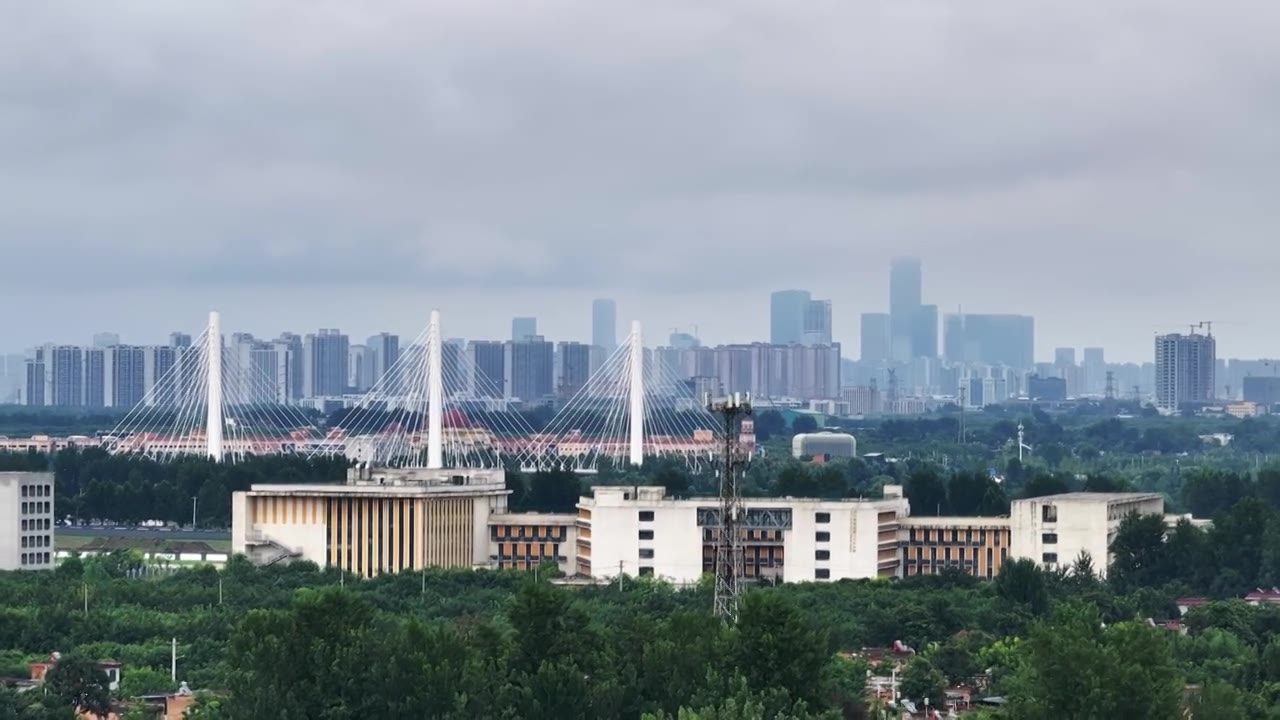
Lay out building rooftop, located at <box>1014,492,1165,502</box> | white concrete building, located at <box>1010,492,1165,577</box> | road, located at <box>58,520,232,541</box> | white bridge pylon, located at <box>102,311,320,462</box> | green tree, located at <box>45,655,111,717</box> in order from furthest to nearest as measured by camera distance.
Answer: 1. white bridge pylon, located at <box>102,311,320,462</box>
2. road, located at <box>58,520,232,541</box>
3. building rooftop, located at <box>1014,492,1165,502</box>
4. white concrete building, located at <box>1010,492,1165,577</box>
5. green tree, located at <box>45,655,111,717</box>

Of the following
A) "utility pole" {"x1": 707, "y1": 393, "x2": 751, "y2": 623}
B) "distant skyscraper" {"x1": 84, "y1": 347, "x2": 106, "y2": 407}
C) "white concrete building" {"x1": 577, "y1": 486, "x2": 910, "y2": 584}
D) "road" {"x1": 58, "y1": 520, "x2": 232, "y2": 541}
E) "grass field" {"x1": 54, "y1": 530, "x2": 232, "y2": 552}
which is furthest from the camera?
"distant skyscraper" {"x1": 84, "y1": 347, "x2": 106, "y2": 407}

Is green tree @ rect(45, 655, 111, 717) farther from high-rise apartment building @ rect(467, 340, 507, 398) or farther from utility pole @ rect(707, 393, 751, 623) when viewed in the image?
high-rise apartment building @ rect(467, 340, 507, 398)

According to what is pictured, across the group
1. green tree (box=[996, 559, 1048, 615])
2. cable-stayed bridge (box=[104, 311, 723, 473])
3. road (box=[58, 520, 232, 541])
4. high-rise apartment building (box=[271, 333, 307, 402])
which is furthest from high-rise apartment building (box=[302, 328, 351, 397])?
green tree (box=[996, 559, 1048, 615])

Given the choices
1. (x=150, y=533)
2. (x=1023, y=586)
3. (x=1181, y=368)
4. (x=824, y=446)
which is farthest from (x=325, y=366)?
(x=1023, y=586)

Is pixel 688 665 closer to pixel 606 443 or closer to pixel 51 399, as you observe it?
pixel 606 443

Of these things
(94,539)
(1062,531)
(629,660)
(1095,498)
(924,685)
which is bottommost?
(924,685)

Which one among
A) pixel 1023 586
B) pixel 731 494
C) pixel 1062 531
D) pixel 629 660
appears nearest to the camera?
pixel 629 660

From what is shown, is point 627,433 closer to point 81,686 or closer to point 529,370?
point 81,686

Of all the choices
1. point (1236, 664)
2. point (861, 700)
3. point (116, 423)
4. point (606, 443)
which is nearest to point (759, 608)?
point (861, 700)
